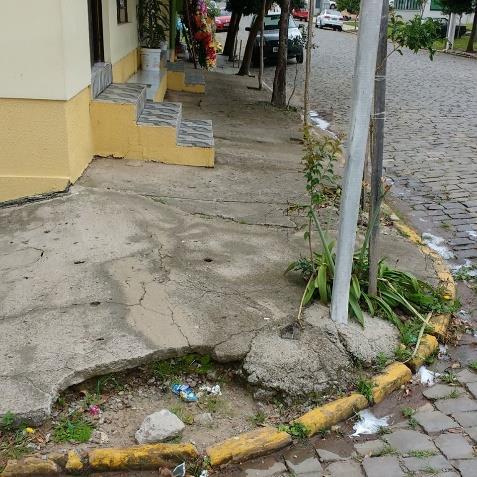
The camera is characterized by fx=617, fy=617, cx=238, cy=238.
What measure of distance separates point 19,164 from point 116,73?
11.3ft

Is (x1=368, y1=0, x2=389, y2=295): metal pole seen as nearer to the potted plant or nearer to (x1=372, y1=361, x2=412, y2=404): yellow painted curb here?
(x1=372, y1=361, x2=412, y2=404): yellow painted curb

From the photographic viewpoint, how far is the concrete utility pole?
3615 mm

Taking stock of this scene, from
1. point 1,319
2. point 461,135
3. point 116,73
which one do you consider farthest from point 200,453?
point 461,135

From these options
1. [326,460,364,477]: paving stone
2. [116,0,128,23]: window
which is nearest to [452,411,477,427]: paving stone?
[326,460,364,477]: paving stone

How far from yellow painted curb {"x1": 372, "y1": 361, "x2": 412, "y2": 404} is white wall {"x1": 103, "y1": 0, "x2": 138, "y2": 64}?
611 cm

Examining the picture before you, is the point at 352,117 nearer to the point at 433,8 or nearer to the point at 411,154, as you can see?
the point at 411,154

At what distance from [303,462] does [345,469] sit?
216mm

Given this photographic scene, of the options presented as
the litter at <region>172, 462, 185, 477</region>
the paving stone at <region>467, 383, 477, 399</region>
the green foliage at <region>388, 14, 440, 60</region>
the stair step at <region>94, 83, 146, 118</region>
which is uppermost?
the green foliage at <region>388, 14, 440, 60</region>

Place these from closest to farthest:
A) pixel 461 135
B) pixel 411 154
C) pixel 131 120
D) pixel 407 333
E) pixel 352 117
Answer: pixel 352 117, pixel 407 333, pixel 131 120, pixel 411 154, pixel 461 135

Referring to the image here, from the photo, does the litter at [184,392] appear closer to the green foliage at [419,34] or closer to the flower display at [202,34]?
the green foliage at [419,34]

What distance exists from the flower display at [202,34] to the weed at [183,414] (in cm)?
1405

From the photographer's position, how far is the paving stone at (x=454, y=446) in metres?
3.26

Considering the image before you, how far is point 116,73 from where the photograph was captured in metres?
8.82

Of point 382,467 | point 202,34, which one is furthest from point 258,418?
point 202,34
